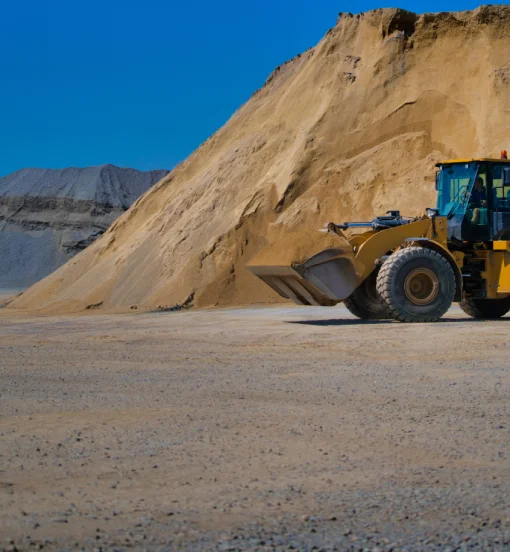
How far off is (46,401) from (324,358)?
3.72 meters

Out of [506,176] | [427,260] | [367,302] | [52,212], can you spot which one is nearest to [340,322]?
[367,302]

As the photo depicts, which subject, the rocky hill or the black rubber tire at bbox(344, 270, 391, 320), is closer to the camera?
the black rubber tire at bbox(344, 270, 391, 320)

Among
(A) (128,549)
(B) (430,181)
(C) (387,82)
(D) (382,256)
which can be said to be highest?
(C) (387,82)

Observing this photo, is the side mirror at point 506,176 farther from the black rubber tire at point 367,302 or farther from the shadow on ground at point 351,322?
the black rubber tire at point 367,302

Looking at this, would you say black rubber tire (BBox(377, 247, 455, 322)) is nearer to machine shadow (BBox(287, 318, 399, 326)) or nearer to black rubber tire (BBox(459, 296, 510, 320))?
machine shadow (BBox(287, 318, 399, 326))

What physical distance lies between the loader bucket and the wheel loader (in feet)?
0.05

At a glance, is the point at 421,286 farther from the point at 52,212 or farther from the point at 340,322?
the point at 52,212

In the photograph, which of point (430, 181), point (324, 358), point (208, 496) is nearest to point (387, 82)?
point (430, 181)

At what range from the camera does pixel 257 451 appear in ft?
17.1

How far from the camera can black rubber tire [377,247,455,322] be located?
14.0 meters

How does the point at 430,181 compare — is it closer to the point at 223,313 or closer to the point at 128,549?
the point at 223,313

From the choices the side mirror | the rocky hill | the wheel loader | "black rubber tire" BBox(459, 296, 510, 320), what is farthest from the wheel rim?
the rocky hill

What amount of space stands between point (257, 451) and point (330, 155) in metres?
19.6

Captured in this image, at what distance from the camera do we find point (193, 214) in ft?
81.9
